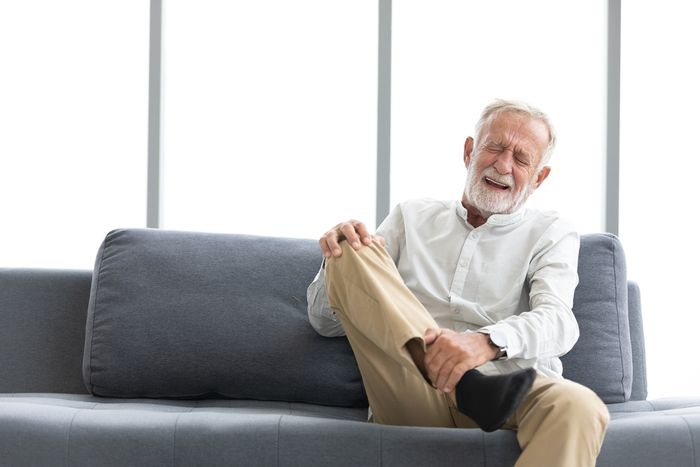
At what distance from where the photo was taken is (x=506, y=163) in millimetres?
1999

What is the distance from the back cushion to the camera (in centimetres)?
209

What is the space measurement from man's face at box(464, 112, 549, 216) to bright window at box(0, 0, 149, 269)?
195 cm

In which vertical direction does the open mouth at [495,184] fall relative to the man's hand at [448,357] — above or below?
above

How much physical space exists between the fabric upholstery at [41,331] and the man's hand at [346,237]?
0.96m

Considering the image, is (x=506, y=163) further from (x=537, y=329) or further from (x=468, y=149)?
(x=537, y=329)

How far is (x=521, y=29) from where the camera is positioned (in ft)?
11.6

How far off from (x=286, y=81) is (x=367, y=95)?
0.38 meters

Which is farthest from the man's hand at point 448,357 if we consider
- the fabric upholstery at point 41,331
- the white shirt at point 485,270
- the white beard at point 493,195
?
the fabric upholstery at point 41,331

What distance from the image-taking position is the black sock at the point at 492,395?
1362mm

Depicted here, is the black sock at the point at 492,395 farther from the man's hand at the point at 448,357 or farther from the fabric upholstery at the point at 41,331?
the fabric upholstery at the point at 41,331

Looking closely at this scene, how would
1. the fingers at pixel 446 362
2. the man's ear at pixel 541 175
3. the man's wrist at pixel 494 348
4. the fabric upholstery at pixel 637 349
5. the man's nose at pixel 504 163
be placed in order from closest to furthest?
1. the fingers at pixel 446 362
2. the man's wrist at pixel 494 348
3. the man's nose at pixel 504 163
4. the man's ear at pixel 541 175
5. the fabric upholstery at pixel 637 349

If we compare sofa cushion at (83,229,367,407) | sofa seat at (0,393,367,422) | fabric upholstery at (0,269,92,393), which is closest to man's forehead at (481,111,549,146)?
sofa cushion at (83,229,367,407)

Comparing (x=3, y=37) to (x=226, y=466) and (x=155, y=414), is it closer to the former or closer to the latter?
(x=155, y=414)

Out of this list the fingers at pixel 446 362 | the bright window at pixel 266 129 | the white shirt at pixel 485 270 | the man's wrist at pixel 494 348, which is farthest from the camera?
the bright window at pixel 266 129
